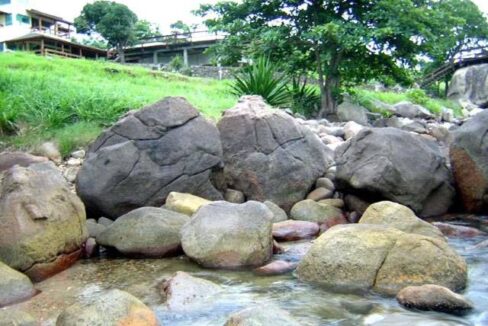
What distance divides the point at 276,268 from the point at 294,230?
127cm

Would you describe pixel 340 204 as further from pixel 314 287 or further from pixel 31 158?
pixel 31 158

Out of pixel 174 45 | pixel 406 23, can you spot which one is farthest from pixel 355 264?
pixel 174 45

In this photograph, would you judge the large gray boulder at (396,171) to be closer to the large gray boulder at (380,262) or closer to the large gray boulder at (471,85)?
the large gray boulder at (380,262)

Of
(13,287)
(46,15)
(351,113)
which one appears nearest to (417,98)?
(351,113)

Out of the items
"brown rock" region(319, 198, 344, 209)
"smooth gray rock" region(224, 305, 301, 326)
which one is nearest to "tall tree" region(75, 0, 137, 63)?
"brown rock" region(319, 198, 344, 209)

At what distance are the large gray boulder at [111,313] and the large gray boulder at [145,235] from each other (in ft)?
6.38

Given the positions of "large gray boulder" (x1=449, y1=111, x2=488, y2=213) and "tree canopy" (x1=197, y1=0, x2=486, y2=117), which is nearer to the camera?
"large gray boulder" (x1=449, y1=111, x2=488, y2=213)

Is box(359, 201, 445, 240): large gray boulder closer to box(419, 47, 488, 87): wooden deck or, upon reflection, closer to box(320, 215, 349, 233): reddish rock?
box(320, 215, 349, 233): reddish rock

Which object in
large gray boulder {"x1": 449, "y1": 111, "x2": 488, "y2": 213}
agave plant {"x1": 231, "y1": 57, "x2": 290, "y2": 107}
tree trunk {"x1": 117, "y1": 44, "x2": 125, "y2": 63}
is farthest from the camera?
tree trunk {"x1": 117, "y1": 44, "x2": 125, "y2": 63}

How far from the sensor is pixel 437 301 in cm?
390

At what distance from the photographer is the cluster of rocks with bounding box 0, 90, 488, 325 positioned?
445cm

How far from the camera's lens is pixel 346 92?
1761cm

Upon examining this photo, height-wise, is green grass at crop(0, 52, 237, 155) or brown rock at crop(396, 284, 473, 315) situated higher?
green grass at crop(0, 52, 237, 155)

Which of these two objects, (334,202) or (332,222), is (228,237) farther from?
(334,202)
